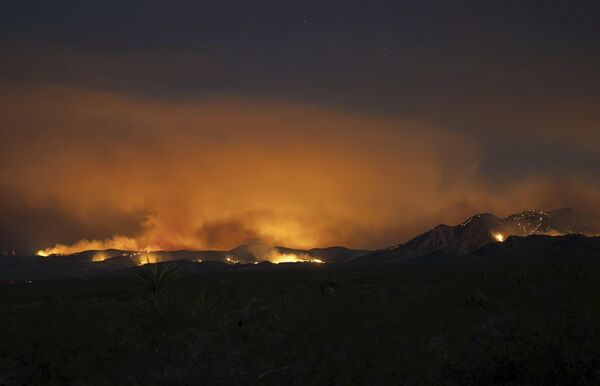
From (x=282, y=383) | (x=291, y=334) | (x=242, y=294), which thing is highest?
(x=242, y=294)

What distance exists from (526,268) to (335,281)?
48.8 feet

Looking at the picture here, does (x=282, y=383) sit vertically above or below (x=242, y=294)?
below

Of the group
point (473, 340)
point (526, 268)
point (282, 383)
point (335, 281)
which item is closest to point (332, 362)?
point (282, 383)

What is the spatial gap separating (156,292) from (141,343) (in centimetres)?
405

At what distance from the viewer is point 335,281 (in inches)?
1655

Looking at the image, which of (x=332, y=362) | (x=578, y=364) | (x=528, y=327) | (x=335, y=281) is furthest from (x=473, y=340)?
(x=335, y=281)

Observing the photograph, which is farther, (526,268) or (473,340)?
(526,268)

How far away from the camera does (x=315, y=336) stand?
3203 centimetres

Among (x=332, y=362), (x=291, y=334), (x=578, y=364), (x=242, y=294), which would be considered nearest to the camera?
(x=578, y=364)

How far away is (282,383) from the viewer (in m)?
27.8

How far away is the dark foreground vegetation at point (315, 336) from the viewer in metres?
27.7

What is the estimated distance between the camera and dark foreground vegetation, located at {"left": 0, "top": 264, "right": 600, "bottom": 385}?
27703mm

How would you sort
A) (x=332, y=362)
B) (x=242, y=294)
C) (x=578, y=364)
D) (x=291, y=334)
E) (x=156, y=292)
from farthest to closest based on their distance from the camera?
(x=242, y=294) < (x=156, y=292) < (x=291, y=334) < (x=332, y=362) < (x=578, y=364)

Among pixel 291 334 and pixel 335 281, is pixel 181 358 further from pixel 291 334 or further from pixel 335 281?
pixel 335 281
